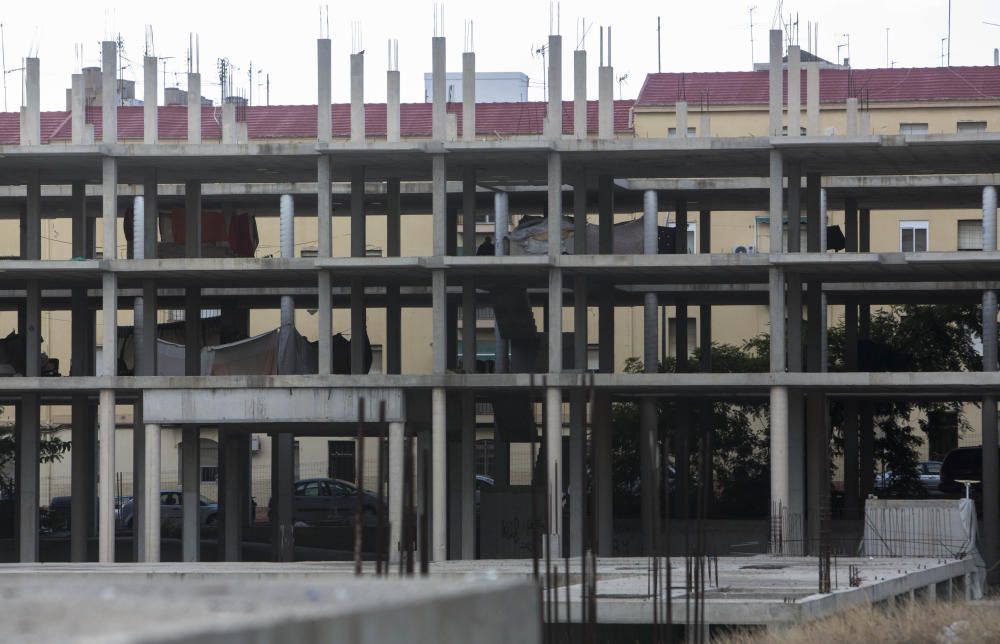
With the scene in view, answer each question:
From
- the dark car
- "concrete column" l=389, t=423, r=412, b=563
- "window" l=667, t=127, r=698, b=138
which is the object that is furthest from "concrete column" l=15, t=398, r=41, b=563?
"window" l=667, t=127, r=698, b=138

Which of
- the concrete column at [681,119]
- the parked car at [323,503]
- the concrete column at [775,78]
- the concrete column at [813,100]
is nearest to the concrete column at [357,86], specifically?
the concrete column at [681,119]

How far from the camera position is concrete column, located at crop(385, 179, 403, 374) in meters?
39.0

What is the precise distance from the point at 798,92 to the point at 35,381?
18383 mm

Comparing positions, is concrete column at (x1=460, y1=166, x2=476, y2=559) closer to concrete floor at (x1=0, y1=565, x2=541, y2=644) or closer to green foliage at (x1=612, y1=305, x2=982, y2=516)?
green foliage at (x1=612, y1=305, x2=982, y2=516)

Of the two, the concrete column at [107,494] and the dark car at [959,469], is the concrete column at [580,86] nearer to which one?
the concrete column at [107,494]

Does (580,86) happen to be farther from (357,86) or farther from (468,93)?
(357,86)

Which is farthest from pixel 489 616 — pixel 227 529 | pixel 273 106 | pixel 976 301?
pixel 273 106

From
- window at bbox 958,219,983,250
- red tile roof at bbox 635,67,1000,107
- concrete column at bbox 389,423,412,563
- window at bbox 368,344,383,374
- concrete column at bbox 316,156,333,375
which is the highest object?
red tile roof at bbox 635,67,1000,107

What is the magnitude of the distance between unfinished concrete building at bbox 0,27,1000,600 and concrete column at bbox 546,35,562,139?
7cm

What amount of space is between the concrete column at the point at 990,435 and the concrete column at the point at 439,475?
11654 mm

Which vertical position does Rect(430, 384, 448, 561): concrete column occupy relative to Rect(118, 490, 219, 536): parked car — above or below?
above

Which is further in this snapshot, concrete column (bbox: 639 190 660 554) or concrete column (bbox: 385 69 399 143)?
concrete column (bbox: 639 190 660 554)

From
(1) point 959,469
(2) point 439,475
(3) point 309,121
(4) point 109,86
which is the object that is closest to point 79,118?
(4) point 109,86

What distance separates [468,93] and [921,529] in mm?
13639
